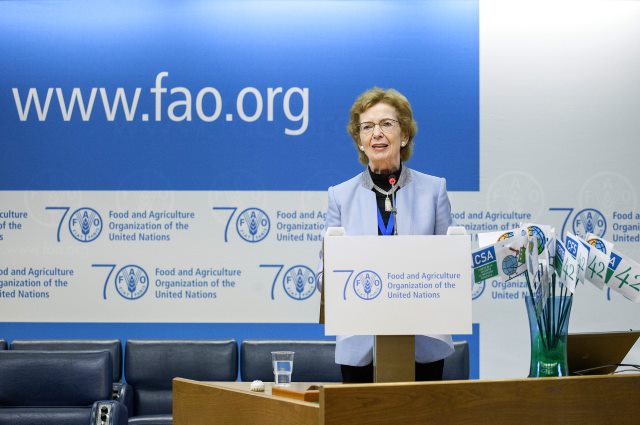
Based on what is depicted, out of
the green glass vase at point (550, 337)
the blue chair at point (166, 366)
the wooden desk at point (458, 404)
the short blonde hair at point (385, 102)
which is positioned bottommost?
the blue chair at point (166, 366)

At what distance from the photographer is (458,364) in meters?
4.95

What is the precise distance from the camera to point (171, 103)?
596 centimetres

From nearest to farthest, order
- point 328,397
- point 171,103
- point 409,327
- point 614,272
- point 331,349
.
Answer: point 328,397 < point 409,327 < point 614,272 < point 331,349 < point 171,103

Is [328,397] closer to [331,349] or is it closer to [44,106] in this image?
[331,349]

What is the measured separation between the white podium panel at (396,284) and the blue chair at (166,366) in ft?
10.3

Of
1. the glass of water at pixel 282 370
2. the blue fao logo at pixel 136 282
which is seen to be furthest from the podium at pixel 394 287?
the blue fao logo at pixel 136 282

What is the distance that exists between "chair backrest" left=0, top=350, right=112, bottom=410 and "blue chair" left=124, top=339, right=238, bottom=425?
1.09 meters

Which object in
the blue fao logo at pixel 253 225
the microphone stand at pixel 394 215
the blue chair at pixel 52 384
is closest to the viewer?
the microphone stand at pixel 394 215

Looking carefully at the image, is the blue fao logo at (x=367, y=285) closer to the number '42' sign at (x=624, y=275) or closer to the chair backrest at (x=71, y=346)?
the number '42' sign at (x=624, y=275)

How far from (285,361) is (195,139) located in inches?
149

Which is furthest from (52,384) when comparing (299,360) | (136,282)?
(136,282)

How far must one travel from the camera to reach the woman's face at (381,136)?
287 centimetres

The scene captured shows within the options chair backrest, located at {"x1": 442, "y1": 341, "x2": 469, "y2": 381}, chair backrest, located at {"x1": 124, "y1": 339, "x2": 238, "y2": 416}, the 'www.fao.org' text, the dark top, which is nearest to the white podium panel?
the dark top

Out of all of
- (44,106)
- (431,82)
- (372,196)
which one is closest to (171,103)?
(44,106)
